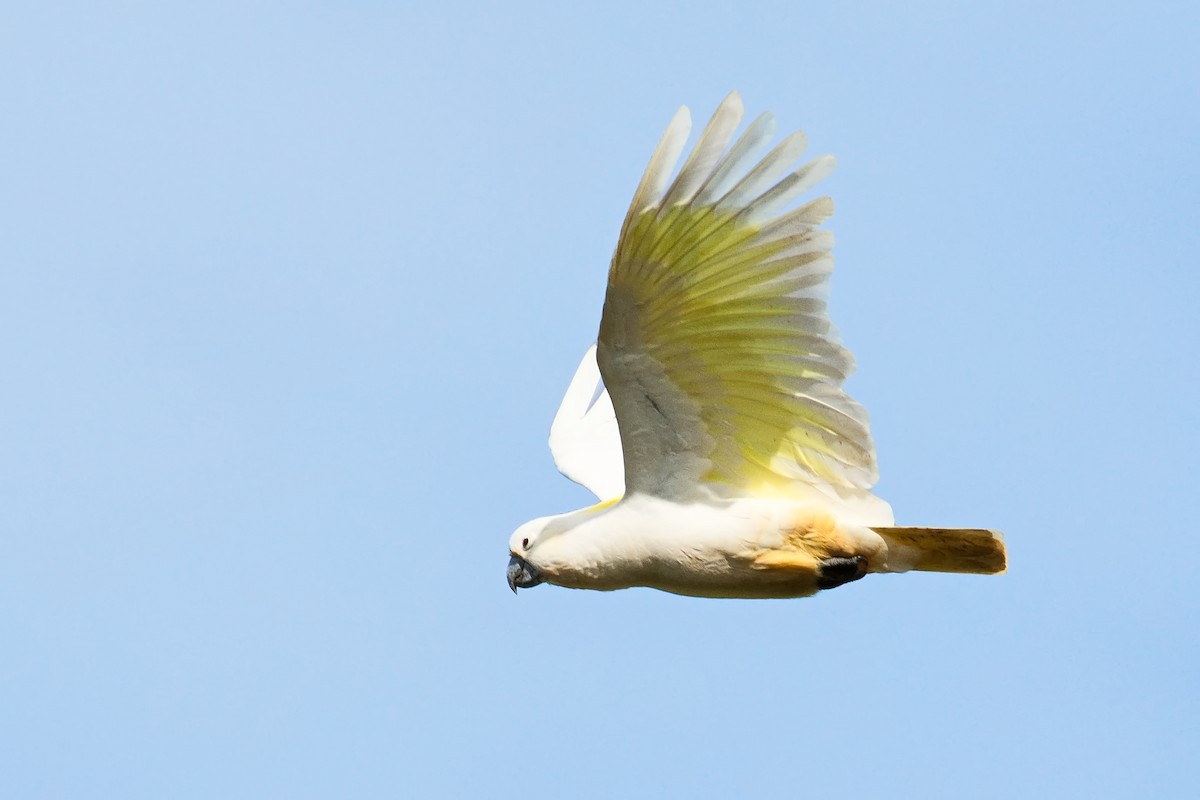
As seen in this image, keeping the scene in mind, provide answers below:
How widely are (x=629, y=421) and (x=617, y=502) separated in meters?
0.44

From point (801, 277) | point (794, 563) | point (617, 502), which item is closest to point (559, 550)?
point (617, 502)

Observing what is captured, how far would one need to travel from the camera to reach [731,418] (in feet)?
23.7

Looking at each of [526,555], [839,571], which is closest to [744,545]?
[839,571]

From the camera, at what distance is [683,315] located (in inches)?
272

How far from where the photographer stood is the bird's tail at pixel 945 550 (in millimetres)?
7164

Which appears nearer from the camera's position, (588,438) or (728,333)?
(728,333)

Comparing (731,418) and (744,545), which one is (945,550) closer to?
(744,545)

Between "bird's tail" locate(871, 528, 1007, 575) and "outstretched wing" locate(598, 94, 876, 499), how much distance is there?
288 millimetres

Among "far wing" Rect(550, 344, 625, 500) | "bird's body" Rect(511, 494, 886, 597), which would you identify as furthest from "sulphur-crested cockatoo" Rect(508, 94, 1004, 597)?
"far wing" Rect(550, 344, 625, 500)

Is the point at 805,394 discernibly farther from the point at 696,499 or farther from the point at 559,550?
the point at 559,550

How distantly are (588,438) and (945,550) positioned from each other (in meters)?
2.20

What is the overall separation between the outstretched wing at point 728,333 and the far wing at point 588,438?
3.51ft

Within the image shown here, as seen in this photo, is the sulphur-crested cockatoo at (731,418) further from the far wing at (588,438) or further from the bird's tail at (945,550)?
the far wing at (588,438)

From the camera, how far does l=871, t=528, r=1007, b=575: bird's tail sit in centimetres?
716
